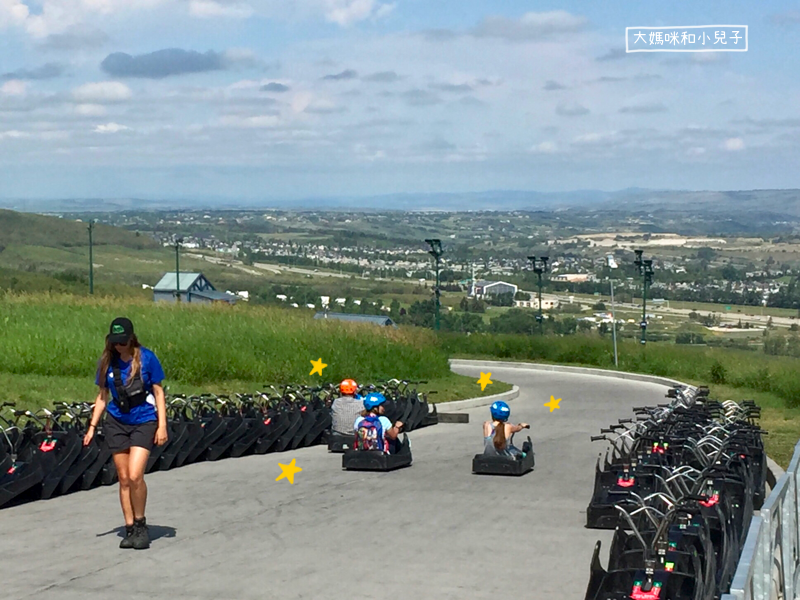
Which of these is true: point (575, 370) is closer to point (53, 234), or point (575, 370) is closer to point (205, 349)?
point (205, 349)

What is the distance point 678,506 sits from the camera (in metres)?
8.05

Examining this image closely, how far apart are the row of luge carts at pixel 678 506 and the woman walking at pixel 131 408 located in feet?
13.1

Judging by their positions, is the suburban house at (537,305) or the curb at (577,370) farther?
the suburban house at (537,305)

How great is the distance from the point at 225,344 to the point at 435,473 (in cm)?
1526

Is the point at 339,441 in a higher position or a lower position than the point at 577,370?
higher

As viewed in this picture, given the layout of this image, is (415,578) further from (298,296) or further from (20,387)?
(298,296)

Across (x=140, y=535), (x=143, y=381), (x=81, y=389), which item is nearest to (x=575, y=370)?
(x=81, y=389)

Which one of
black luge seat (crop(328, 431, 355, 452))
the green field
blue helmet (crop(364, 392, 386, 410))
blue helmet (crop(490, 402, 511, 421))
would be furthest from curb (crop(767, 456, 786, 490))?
the green field

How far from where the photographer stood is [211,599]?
8.47 metres

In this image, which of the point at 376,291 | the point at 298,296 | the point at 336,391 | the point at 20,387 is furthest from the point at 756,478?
the point at 376,291

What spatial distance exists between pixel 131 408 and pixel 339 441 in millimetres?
7958

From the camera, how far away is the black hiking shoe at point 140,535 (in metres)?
10.1

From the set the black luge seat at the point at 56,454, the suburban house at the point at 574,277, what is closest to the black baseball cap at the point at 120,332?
the black luge seat at the point at 56,454

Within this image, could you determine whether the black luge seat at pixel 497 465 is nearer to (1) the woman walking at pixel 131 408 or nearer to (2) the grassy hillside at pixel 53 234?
(1) the woman walking at pixel 131 408
